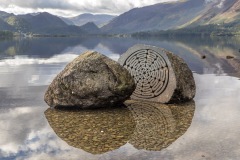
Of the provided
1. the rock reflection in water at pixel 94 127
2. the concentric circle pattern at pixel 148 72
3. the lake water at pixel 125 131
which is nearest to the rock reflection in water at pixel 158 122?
the lake water at pixel 125 131

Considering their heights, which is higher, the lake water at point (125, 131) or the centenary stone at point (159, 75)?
the centenary stone at point (159, 75)

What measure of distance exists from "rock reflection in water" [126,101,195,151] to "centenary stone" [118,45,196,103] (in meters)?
0.85

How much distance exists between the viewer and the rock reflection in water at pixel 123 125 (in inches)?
657

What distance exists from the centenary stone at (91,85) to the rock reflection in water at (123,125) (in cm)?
69

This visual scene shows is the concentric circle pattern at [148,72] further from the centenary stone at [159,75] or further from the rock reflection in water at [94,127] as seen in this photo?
the rock reflection in water at [94,127]

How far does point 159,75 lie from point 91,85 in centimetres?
581

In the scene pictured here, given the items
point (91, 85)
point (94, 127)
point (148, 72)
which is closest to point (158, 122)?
point (94, 127)

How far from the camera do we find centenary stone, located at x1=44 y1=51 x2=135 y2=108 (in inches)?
920

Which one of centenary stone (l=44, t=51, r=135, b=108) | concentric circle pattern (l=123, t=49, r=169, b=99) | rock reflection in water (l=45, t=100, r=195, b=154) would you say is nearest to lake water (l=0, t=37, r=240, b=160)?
rock reflection in water (l=45, t=100, r=195, b=154)

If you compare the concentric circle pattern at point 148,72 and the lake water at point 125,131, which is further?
the concentric circle pattern at point 148,72

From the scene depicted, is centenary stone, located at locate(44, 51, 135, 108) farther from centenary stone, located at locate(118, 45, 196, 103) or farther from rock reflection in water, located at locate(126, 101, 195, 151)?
centenary stone, located at locate(118, 45, 196, 103)

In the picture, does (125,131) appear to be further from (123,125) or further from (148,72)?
(148,72)

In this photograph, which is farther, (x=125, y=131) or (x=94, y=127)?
(x=94, y=127)

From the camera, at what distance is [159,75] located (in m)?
26.3
